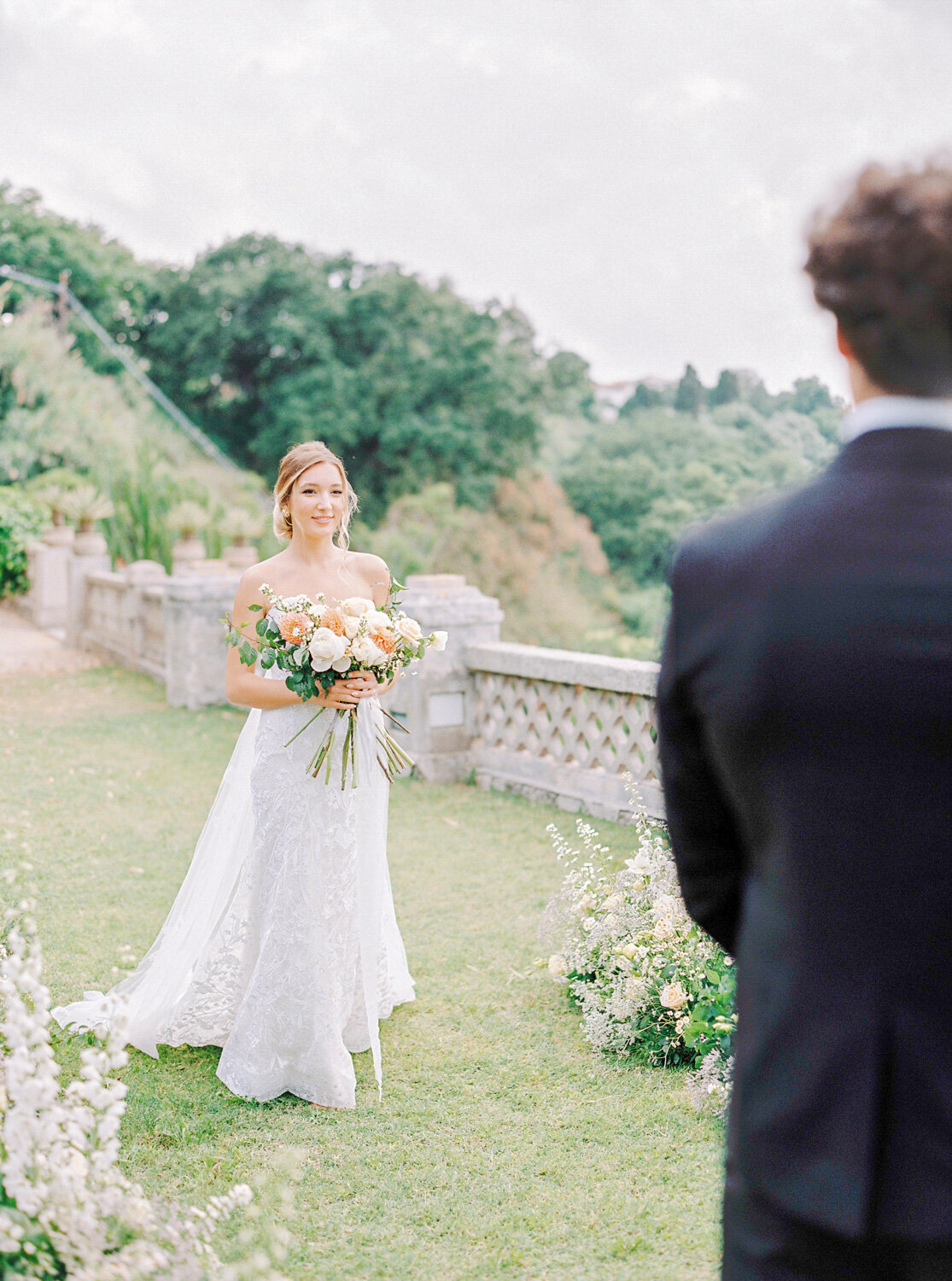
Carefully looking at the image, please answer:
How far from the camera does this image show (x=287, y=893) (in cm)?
404

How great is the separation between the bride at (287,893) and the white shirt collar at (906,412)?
111 inches

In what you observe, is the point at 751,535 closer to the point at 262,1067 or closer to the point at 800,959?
the point at 800,959

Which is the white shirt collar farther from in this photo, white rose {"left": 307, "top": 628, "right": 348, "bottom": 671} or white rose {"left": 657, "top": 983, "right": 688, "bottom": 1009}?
white rose {"left": 657, "top": 983, "right": 688, "bottom": 1009}

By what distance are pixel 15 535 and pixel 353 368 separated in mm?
15795

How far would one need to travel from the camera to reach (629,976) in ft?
14.3

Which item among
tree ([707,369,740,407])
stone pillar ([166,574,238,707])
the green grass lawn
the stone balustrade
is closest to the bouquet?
the green grass lawn

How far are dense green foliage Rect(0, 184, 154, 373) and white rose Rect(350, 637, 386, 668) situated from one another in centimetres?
3025

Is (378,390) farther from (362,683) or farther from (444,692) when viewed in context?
(362,683)

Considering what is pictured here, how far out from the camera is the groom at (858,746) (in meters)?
1.30

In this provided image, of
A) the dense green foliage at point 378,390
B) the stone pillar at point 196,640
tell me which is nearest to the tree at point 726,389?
the dense green foliage at point 378,390

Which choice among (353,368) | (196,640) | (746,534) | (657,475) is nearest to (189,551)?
(196,640)

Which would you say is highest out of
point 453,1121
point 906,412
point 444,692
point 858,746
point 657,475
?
point 657,475

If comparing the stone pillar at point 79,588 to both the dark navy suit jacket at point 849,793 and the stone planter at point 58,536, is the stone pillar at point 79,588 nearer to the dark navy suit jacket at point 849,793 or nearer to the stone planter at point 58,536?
the stone planter at point 58,536

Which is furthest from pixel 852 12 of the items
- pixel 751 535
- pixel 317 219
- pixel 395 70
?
pixel 317 219
